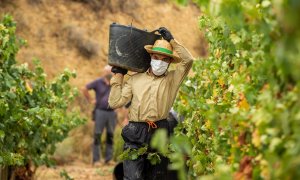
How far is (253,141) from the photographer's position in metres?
3.75

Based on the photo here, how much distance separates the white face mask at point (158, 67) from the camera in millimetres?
7180

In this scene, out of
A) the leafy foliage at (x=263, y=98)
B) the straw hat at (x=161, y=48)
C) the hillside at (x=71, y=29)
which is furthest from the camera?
the hillside at (x=71, y=29)

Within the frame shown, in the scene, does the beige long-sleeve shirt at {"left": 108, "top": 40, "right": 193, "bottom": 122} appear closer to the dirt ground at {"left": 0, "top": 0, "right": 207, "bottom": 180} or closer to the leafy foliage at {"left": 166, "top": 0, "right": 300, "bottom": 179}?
the leafy foliage at {"left": 166, "top": 0, "right": 300, "bottom": 179}

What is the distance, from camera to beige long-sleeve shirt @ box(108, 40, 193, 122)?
7184 millimetres

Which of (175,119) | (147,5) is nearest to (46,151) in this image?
(175,119)

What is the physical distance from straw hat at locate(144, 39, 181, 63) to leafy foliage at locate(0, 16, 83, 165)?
1.33 metres

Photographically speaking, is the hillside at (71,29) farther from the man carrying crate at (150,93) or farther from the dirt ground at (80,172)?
the man carrying crate at (150,93)

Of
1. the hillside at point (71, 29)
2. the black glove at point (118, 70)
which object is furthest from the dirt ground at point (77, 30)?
the black glove at point (118, 70)

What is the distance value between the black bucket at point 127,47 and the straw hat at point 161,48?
0.13m

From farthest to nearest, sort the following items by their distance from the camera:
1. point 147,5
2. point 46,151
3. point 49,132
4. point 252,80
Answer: point 147,5 < point 46,151 < point 49,132 < point 252,80

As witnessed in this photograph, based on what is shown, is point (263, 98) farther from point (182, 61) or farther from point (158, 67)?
point (182, 61)

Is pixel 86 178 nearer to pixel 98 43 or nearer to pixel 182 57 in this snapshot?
pixel 182 57

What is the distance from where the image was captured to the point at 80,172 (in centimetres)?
1345

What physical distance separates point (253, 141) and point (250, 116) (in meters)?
0.19
